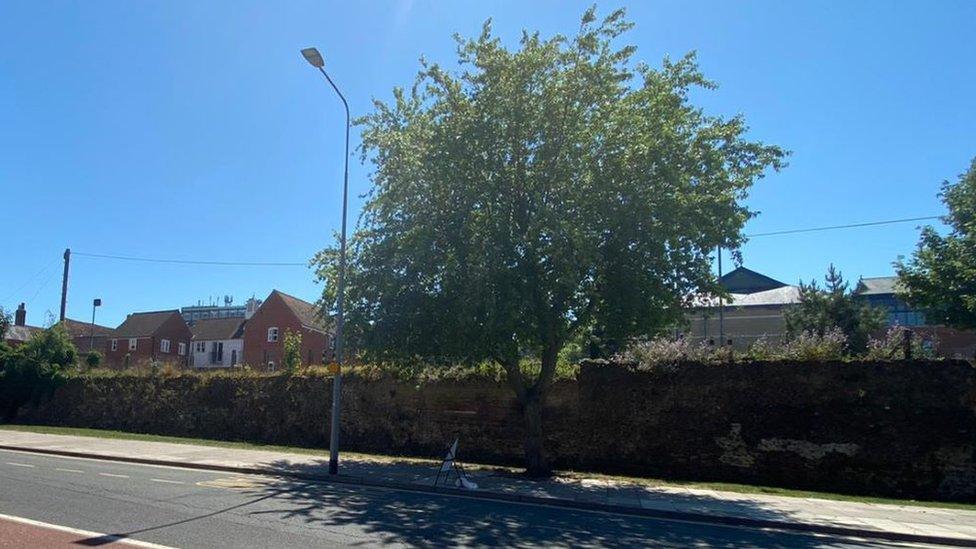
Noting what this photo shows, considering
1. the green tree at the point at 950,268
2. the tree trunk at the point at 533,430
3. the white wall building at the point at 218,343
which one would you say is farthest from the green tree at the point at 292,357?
the white wall building at the point at 218,343

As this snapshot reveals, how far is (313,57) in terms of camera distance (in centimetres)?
1508

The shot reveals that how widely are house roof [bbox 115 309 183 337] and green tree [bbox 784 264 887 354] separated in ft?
202

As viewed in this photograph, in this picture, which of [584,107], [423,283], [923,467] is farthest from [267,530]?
[923,467]

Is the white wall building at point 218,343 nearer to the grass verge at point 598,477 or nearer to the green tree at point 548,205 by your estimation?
the grass verge at point 598,477

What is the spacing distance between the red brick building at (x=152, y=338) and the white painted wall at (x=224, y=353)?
132 cm

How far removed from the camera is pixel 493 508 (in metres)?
12.3

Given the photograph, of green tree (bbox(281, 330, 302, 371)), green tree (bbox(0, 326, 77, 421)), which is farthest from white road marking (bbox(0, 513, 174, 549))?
green tree (bbox(0, 326, 77, 421))

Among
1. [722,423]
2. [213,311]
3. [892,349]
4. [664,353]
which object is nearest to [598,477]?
[722,423]

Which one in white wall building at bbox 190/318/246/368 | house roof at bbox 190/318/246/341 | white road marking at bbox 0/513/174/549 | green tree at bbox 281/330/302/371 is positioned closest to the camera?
white road marking at bbox 0/513/174/549

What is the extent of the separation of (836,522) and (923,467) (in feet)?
20.2

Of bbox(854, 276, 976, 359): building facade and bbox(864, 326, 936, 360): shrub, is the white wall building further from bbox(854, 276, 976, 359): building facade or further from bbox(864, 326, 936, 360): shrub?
bbox(864, 326, 936, 360): shrub

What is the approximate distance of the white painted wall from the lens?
6850cm

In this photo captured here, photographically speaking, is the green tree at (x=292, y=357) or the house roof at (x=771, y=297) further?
the house roof at (x=771, y=297)

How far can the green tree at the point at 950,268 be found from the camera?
20469mm
